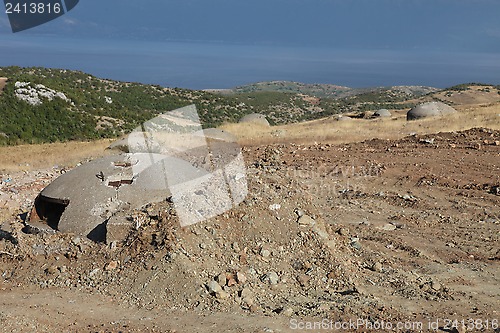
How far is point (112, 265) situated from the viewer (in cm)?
671

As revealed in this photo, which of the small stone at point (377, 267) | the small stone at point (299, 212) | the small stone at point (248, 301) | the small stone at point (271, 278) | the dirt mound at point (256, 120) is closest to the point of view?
the small stone at point (248, 301)

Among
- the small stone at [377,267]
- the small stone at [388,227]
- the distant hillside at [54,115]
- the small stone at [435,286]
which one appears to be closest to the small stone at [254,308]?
the small stone at [377,267]

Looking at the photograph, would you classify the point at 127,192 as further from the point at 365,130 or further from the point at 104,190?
the point at 365,130

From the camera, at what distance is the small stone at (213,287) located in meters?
5.98

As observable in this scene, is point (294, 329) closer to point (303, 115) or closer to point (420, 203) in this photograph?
point (420, 203)

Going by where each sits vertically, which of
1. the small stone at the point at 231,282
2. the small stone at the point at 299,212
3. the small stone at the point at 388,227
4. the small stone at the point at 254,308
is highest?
the small stone at the point at 299,212

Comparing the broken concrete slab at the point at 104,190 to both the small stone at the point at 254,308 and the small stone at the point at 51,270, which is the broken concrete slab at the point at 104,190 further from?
the small stone at the point at 254,308

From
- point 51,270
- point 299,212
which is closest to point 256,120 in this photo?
point 299,212

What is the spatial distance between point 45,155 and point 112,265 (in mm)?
12320

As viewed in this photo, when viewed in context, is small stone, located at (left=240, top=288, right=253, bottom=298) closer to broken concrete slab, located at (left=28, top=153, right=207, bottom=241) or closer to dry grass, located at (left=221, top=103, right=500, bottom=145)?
broken concrete slab, located at (left=28, top=153, right=207, bottom=241)

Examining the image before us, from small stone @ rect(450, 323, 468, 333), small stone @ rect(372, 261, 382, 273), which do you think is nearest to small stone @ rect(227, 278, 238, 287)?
small stone @ rect(372, 261, 382, 273)

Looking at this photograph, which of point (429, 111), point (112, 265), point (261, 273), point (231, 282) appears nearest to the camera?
point (231, 282)

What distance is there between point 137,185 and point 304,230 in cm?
297

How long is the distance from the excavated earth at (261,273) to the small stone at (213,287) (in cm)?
2
